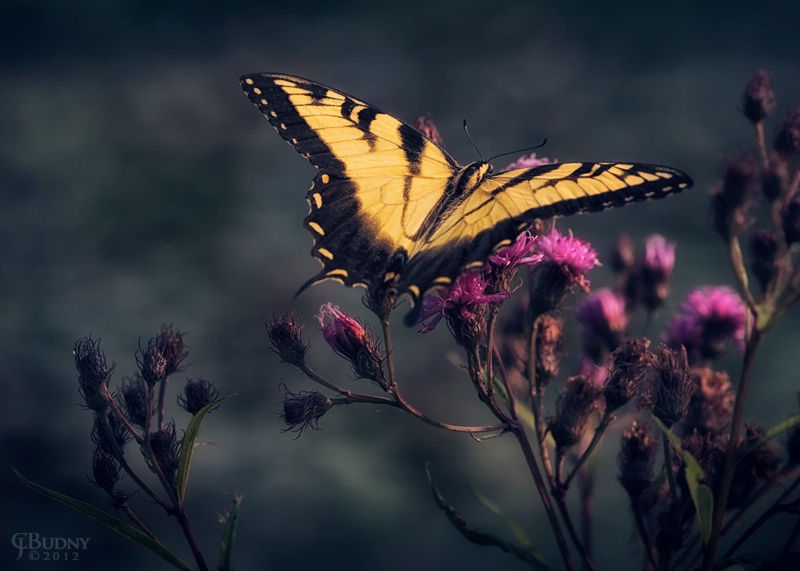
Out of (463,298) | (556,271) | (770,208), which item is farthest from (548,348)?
(770,208)

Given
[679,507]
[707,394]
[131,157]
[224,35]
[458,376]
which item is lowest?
[679,507]

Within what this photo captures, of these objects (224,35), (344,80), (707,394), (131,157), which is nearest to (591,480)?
(707,394)

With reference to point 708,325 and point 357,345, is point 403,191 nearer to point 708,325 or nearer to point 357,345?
point 357,345

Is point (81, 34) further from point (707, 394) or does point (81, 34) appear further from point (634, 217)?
point (707, 394)

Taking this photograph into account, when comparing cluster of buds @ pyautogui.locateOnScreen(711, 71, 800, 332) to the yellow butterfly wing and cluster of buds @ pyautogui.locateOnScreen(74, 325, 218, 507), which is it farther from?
cluster of buds @ pyautogui.locateOnScreen(74, 325, 218, 507)

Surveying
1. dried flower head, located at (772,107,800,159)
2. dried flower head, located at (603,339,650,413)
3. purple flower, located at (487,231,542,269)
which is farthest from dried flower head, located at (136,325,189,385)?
dried flower head, located at (772,107,800,159)
